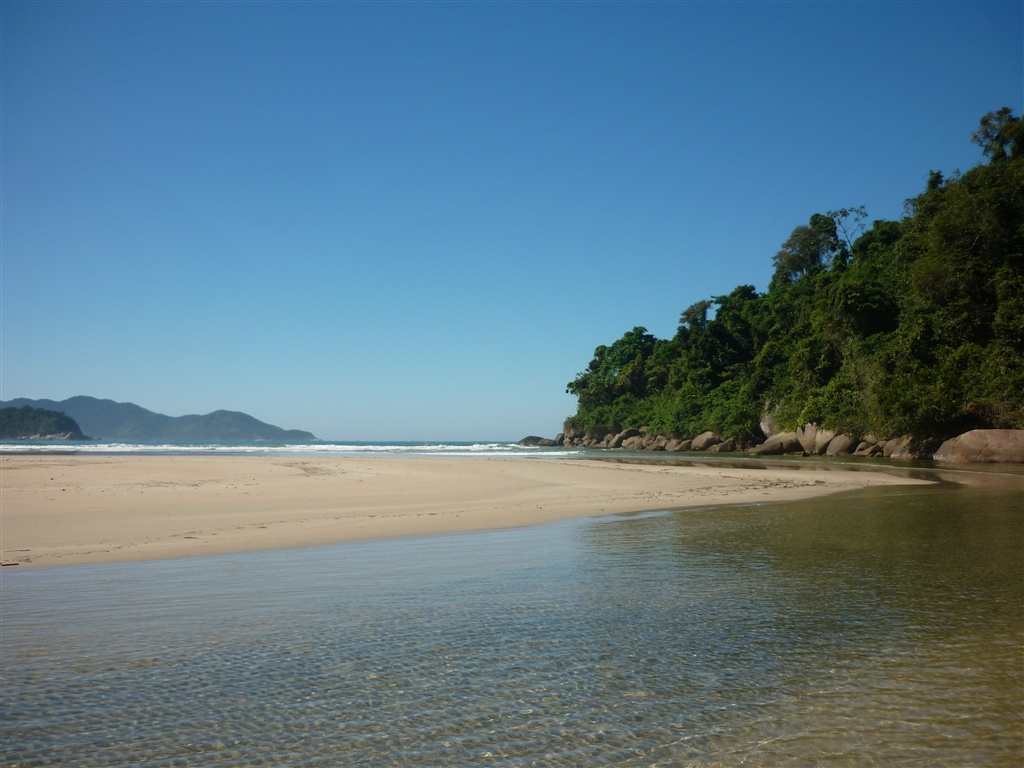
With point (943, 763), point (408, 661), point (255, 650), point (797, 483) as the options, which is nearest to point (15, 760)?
point (255, 650)

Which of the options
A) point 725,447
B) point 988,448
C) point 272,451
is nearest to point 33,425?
point 272,451

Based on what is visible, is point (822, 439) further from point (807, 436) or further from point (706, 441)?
point (706, 441)

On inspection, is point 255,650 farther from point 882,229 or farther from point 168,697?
point 882,229

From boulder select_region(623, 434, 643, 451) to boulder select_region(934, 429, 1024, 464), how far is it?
4794 centimetres

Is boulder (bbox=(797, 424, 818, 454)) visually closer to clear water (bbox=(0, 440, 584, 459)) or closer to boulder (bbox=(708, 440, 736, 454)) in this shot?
boulder (bbox=(708, 440, 736, 454))

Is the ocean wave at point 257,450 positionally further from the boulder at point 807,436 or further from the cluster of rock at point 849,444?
the boulder at point 807,436

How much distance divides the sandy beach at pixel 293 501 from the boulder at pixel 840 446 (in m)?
21.3

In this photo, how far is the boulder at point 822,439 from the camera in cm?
4969

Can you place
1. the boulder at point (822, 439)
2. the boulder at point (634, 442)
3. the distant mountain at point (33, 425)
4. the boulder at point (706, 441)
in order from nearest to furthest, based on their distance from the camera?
the boulder at point (822, 439) → the boulder at point (706, 441) → the boulder at point (634, 442) → the distant mountain at point (33, 425)

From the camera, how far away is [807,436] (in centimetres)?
5272

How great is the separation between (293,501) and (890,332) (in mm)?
50139

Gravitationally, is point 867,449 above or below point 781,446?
below

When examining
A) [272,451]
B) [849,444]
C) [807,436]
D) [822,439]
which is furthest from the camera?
[272,451]

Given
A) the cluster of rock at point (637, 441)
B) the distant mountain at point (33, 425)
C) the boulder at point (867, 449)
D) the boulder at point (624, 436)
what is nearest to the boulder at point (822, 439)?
the boulder at point (867, 449)
